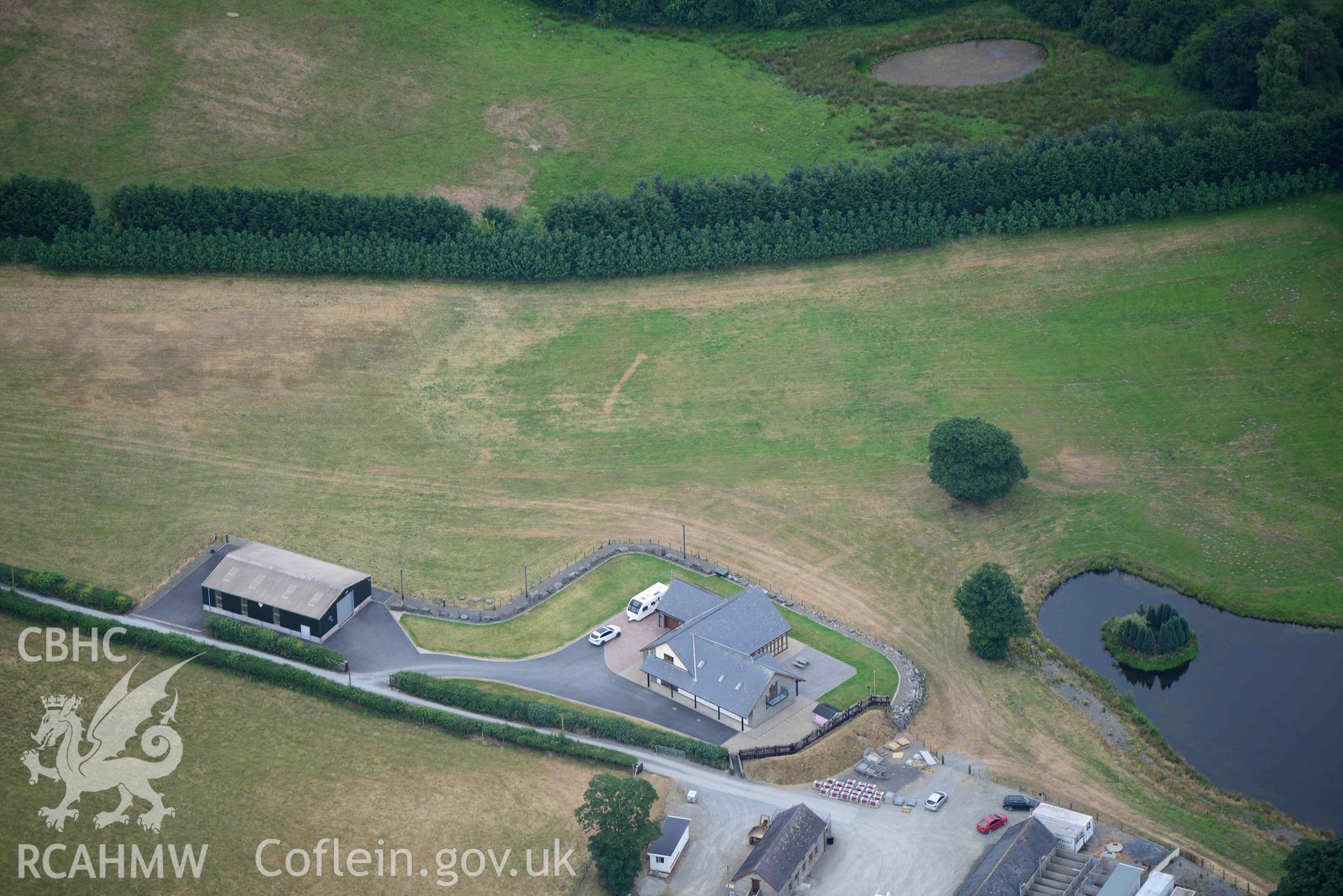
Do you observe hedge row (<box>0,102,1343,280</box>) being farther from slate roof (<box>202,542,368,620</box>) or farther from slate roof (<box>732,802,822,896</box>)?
slate roof (<box>732,802,822,896</box>)

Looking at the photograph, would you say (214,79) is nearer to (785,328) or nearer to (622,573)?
(785,328)

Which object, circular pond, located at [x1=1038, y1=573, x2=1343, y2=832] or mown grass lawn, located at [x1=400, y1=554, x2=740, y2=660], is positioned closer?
circular pond, located at [x1=1038, y1=573, x2=1343, y2=832]

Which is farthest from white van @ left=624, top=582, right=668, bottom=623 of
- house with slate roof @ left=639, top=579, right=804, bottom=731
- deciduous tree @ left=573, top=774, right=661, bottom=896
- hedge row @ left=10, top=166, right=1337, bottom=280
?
hedge row @ left=10, top=166, right=1337, bottom=280

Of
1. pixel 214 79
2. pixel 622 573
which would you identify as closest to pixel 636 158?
pixel 214 79

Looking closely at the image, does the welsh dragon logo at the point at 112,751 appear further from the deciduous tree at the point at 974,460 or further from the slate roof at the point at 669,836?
the deciduous tree at the point at 974,460

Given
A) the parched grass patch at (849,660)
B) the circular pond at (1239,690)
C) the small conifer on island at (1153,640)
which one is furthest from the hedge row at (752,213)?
the small conifer on island at (1153,640)

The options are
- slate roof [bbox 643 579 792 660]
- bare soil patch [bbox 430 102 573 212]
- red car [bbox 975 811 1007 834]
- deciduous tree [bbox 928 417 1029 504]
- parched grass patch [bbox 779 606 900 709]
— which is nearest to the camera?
red car [bbox 975 811 1007 834]

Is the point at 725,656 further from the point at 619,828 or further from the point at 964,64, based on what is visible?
the point at 964,64
